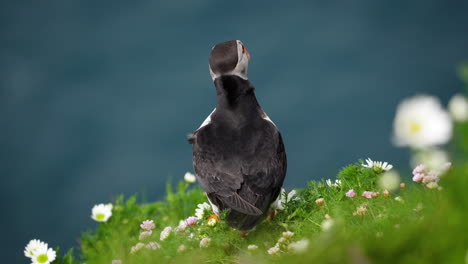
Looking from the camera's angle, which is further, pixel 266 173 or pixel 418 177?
pixel 266 173

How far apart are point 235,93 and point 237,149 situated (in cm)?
65

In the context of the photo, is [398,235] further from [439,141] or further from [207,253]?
[207,253]

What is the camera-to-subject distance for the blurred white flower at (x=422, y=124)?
286 cm

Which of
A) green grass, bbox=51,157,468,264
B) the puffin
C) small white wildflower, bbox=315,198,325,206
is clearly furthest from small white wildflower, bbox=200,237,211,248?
small white wildflower, bbox=315,198,325,206

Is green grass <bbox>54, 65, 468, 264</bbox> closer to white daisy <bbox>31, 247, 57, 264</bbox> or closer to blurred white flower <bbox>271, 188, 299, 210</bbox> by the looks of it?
blurred white flower <bbox>271, 188, 299, 210</bbox>

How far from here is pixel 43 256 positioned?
6.37m

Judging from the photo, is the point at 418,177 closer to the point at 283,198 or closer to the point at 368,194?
the point at 368,194

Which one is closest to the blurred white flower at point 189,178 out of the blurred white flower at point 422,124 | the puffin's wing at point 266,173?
the puffin's wing at point 266,173

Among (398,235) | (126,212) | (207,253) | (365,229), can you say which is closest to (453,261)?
(398,235)

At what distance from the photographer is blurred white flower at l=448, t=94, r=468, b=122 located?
294 centimetres

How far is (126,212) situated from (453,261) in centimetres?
649

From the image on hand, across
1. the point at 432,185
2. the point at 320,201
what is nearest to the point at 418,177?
the point at 432,185

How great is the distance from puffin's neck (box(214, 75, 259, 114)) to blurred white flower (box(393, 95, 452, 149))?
3019 millimetres

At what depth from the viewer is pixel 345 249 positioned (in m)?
2.62
